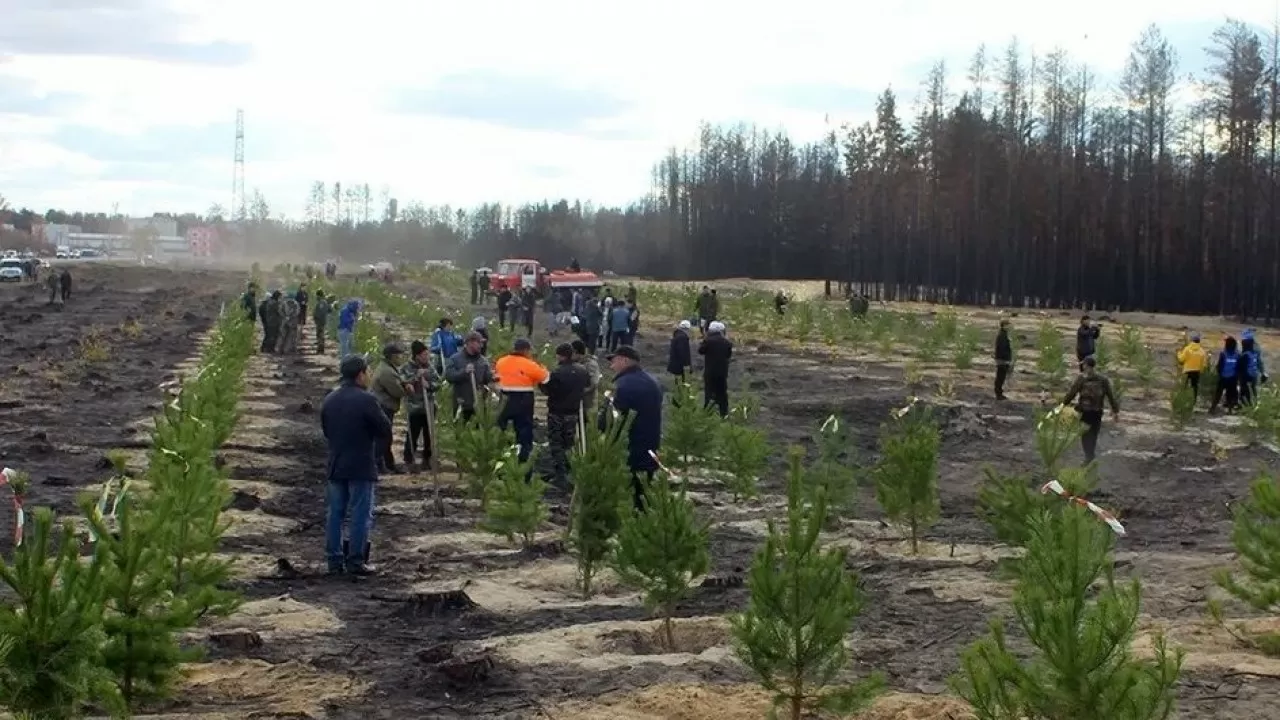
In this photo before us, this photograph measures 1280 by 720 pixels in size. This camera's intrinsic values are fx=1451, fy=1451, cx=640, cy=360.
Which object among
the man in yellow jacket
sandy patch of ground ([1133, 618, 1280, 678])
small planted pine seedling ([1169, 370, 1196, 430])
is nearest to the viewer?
sandy patch of ground ([1133, 618, 1280, 678])

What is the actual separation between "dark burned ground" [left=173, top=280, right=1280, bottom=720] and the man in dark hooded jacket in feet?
52.2

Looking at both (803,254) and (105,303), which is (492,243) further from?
(105,303)

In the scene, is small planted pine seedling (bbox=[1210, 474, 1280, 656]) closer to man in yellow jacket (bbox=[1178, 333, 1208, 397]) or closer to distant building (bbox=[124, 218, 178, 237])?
man in yellow jacket (bbox=[1178, 333, 1208, 397])

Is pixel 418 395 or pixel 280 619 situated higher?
pixel 418 395

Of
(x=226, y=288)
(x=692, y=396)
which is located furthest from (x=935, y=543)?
(x=226, y=288)

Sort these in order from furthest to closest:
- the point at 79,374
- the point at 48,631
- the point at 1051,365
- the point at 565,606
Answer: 1. the point at 79,374
2. the point at 1051,365
3. the point at 565,606
4. the point at 48,631

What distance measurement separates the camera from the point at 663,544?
28.0 ft

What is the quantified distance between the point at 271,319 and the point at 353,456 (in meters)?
24.3

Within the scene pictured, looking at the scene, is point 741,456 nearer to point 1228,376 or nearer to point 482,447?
point 482,447

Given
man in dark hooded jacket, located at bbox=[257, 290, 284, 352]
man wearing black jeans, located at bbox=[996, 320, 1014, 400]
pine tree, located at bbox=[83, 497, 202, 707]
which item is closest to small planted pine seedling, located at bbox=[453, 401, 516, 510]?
pine tree, located at bbox=[83, 497, 202, 707]

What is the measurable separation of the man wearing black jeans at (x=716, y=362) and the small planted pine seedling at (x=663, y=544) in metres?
11.5

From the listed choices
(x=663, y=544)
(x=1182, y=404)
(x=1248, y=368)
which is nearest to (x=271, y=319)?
(x=1182, y=404)

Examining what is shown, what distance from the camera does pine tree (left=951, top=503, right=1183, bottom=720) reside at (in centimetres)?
529

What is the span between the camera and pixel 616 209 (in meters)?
164
